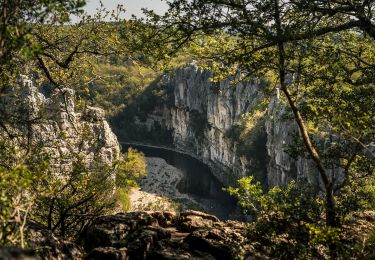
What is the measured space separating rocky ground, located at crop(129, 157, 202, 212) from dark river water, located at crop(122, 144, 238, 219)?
257 centimetres

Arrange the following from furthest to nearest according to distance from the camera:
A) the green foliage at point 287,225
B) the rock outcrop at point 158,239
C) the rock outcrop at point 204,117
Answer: the rock outcrop at point 204,117
the rock outcrop at point 158,239
the green foliage at point 287,225

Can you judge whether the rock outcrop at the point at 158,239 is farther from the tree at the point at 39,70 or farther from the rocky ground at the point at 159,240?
the tree at the point at 39,70

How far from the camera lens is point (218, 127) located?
136 m

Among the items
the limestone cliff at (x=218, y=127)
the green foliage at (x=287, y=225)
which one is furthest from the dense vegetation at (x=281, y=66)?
the limestone cliff at (x=218, y=127)

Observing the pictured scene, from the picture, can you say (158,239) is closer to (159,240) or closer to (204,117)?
(159,240)

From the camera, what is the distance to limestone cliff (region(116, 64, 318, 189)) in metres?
85.4

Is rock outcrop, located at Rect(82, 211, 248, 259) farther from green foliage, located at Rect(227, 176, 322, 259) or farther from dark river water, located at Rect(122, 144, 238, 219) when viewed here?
dark river water, located at Rect(122, 144, 238, 219)

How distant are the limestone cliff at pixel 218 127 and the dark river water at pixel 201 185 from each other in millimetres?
4086

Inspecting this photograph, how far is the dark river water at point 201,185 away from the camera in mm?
86125

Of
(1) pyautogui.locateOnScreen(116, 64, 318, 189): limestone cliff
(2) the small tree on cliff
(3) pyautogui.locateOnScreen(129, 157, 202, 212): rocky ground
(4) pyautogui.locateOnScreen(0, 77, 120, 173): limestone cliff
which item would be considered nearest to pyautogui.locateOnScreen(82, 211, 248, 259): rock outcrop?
(4) pyautogui.locateOnScreen(0, 77, 120, 173): limestone cliff

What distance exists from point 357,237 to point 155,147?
160m

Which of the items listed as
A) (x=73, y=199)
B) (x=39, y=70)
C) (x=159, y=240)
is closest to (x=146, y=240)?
(x=159, y=240)

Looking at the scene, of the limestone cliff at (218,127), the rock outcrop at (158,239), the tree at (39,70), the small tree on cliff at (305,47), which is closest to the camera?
the tree at (39,70)

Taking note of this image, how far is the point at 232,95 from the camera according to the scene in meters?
126
